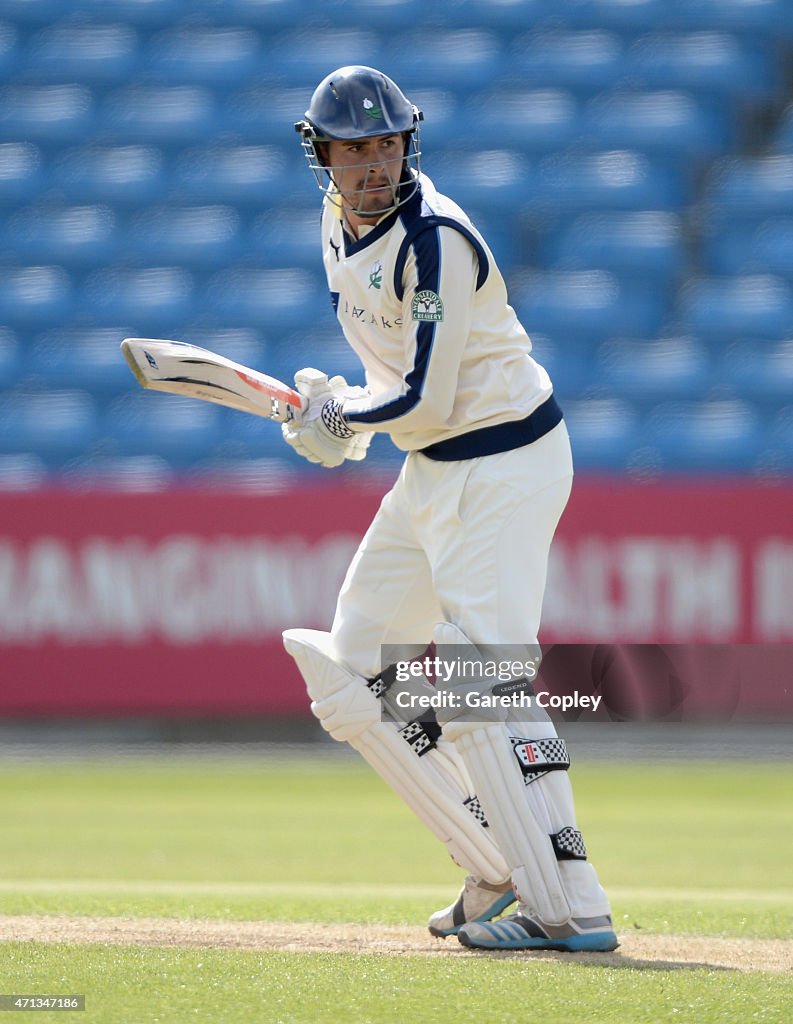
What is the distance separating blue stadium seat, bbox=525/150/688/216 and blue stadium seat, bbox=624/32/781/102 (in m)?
0.63

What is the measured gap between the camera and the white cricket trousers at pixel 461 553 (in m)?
3.58

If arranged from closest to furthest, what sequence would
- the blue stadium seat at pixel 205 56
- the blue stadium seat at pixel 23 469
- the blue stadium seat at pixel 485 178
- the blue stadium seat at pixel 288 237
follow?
the blue stadium seat at pixel 23 469 → the blue stadium seat at pixel 288 237 → the blue stadium seat at pixel 485 178 → the blue stadium seat at pixel 205 56

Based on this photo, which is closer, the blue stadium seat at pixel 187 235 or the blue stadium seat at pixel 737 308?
the blue stadium seat at pixel 737 308

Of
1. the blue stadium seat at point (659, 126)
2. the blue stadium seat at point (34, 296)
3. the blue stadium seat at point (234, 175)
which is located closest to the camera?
the blue stadium seat at point (34, 296)

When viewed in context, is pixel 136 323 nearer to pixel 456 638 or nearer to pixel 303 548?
pixel 303 548

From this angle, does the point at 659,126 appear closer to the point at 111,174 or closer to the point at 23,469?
the point at 111,174

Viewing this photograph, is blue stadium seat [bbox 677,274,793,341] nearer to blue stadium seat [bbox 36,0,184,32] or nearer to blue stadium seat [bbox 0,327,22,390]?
blue stadium seat [bbox 0,327,22,390]

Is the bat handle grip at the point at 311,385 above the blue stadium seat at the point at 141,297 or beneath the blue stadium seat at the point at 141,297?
above

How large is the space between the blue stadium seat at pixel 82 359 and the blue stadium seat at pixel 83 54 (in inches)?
83.2

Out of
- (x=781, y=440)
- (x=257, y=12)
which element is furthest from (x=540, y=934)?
(x=257, y=12)

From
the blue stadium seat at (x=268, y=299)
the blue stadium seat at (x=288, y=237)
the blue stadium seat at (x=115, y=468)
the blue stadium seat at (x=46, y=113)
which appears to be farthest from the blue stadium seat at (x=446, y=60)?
the blue stadium seat at (x=115, y=468)

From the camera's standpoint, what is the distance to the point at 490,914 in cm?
385

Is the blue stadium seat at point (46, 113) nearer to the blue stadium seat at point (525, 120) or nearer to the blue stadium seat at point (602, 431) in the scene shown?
the blue stadium seat at point (525, 120)

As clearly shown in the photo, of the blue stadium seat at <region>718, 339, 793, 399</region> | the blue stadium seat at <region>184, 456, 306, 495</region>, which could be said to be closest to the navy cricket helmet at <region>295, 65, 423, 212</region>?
the blue stadium seat at <region>184, 456, 306, 495</region>
